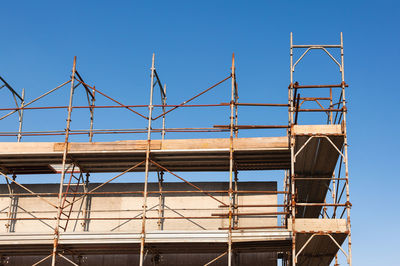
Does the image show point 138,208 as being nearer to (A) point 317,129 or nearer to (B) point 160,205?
(B) point 160,205

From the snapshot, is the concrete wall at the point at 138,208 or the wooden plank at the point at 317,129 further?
the concrete wall at the point at 138,208

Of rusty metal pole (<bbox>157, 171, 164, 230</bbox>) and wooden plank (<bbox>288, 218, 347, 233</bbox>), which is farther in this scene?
rusty metal pole (<bbox>157, 171, 164, 230</bbox>)

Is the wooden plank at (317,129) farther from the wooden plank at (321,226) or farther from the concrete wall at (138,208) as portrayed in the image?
the concrete wall at (138,208)

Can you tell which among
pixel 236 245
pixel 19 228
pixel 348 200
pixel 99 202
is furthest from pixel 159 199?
pixel 348 200

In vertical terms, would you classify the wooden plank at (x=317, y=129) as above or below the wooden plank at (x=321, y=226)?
above

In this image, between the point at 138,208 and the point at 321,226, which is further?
the point at 138,208

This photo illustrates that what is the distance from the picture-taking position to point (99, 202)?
23.0 meters

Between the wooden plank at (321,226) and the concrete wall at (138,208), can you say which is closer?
the wooden plank at (321,226)

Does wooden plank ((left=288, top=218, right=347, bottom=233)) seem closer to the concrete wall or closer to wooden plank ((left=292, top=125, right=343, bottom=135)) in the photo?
wooden plank ((left=292, top=125, right=343, bottom=135))

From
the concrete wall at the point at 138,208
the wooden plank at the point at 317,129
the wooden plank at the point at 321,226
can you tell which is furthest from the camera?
the concrete wall at the point at 138,208

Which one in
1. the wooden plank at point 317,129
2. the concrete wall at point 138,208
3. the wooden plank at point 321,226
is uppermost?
the wooden plank at point 317,129

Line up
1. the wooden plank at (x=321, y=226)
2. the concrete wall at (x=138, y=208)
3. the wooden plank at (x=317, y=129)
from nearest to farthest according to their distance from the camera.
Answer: the wooden plank at (x=321, y=226) → the wooden plank at (x=317, y=129) → the concrete wall at (x=138, y=208)

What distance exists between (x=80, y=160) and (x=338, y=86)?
911cm

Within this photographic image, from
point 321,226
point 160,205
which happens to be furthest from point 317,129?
point 160,205
